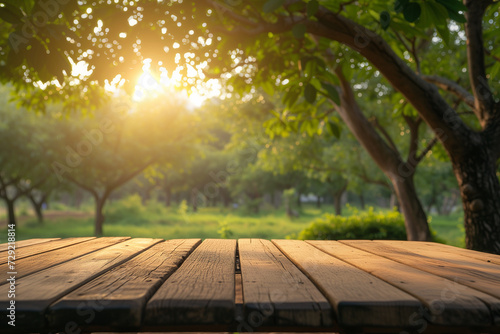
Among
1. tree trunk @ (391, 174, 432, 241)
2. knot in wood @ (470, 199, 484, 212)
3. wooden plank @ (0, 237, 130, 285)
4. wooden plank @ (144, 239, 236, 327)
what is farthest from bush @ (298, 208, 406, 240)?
wooden plank @ (144, 239, 236, 327)

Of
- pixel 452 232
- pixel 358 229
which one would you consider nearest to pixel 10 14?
pixel 358 229

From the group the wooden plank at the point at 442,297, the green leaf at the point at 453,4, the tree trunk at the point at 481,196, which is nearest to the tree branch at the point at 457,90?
the tree trunk at the point at 481,196

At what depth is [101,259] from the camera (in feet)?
5.97

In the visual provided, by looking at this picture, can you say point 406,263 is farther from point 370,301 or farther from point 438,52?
point 438,52

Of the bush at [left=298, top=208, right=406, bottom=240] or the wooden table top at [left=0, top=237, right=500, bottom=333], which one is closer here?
the wooden table top at [left=0, top=237, right=500, bottom=333]

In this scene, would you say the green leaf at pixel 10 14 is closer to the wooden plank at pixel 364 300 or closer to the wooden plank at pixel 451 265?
the wooden plank at pixel 364 300

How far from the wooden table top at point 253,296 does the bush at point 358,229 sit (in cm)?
561

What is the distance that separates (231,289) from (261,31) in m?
2.60

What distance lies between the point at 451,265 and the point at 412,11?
1.38 meters

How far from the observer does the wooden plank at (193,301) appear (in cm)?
110

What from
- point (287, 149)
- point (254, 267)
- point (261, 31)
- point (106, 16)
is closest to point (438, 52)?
point (287, 149)

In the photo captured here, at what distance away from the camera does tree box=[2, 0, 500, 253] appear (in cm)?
266

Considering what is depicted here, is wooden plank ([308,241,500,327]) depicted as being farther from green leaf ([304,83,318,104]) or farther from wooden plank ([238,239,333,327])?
green leaf ([304,83,318,104])

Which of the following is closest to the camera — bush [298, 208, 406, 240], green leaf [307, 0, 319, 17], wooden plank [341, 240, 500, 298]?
wooden plank [341, 240, 500, 298]
